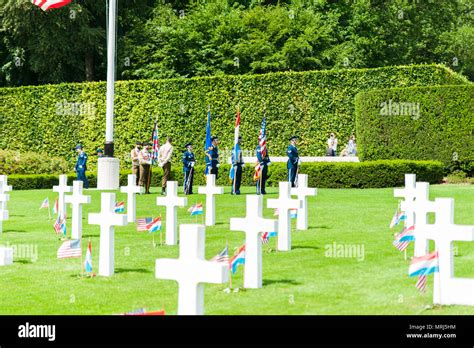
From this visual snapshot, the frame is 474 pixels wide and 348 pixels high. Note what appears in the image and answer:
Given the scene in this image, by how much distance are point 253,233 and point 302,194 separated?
5360mm

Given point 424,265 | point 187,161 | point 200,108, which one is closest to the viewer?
point 424,265

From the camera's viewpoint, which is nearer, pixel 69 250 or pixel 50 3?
pixel 69 250

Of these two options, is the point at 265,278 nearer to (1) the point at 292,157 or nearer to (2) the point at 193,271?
(2) the point at 193,271

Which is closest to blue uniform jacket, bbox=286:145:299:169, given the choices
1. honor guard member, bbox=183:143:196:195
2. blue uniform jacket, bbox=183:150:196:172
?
honor guard member, bbox=183:143:196:195

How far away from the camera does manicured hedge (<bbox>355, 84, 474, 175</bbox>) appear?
2877cm

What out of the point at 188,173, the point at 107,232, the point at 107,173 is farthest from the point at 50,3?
the point at 107,232

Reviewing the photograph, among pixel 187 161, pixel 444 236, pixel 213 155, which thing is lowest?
pixel 444 236

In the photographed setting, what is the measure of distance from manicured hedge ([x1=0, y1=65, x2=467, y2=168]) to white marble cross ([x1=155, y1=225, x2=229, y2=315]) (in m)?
26.5

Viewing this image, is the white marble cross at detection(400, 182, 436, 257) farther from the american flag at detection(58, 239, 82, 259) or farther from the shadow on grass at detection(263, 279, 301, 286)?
the american flag at detection(58, 239, 82, 259)

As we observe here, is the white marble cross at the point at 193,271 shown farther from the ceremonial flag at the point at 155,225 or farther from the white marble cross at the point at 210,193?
the white marble cross at the point at 210,193

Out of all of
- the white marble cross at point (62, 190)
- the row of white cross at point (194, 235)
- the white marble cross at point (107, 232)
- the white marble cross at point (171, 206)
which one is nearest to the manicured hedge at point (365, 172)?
the row of white cross at point (194, 235)

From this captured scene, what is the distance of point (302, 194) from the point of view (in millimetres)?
15031

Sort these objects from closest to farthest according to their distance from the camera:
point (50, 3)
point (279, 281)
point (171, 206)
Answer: point (279, 281), point (171, 206), point (50, 3)
